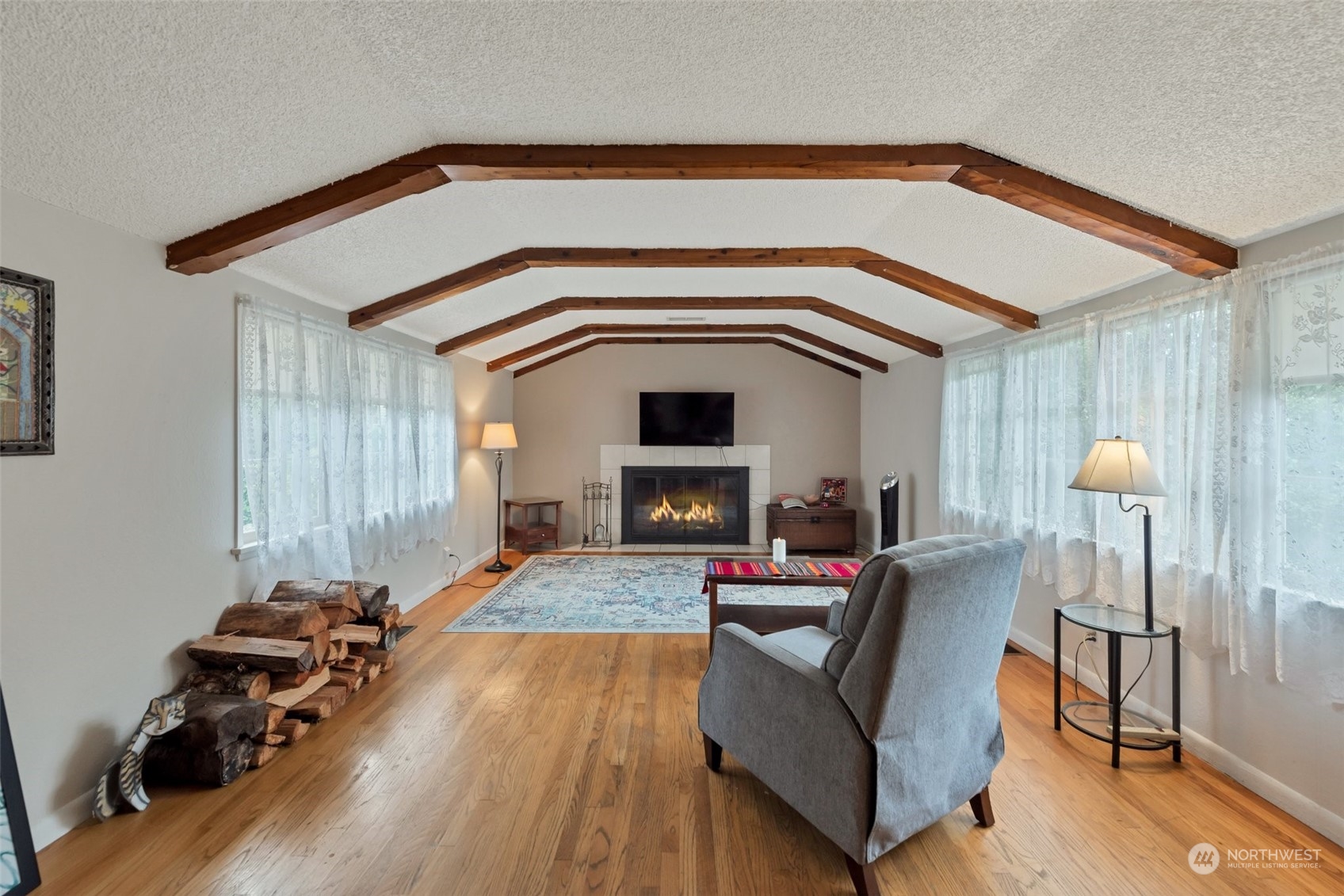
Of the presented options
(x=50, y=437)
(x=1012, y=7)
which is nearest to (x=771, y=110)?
(x=1012, y=7)

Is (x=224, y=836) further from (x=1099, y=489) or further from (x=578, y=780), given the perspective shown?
(x=1099, y=489)

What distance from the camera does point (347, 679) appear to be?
310cm

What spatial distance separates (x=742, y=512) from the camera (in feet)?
24.5

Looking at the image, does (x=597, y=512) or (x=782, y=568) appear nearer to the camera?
(x=782, y=568)

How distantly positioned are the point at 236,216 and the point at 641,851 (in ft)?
9.51

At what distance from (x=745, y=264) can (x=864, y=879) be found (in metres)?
3.28

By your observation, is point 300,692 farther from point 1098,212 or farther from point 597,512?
point 597,512

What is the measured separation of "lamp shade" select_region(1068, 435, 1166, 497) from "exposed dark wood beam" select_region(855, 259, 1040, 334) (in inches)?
60.0

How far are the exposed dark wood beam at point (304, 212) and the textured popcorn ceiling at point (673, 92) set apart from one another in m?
0.07

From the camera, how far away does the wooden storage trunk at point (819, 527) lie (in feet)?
22.7

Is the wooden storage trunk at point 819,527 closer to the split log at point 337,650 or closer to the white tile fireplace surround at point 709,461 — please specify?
the white tile fireplace surround at point 709,461

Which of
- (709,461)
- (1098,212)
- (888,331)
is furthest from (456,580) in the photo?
(1098,212)

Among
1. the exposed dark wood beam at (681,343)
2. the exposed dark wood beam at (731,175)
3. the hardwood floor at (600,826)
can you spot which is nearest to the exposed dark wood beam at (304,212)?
the exposed dark wood beam at (731,175)

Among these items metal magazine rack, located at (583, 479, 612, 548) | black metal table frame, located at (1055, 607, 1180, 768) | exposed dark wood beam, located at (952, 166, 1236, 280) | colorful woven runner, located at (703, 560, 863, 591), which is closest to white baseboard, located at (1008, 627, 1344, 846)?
black metal table frame, located at (1055, 607, 1180, 768)
